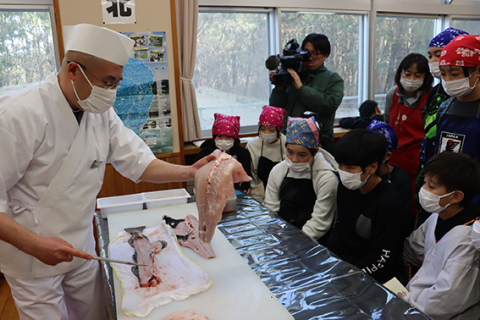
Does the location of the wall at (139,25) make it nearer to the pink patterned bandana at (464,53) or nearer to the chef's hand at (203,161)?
the chef's hand at (203,161)

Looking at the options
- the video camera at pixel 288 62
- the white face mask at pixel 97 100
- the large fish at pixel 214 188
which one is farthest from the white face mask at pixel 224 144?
the white face mask at pixel 97 100

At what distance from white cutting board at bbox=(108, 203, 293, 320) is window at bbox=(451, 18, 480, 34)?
5.23 metres

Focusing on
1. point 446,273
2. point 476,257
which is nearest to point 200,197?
point 446,273

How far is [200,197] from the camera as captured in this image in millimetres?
1484

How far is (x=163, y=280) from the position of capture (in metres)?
1.37

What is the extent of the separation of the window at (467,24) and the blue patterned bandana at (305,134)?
4.14 metres

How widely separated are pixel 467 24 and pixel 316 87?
3650 millimetres

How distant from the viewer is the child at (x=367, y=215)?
1810 mm

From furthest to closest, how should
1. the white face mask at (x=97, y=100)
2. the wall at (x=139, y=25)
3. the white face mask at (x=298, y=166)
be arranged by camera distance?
the wall at (x=139, y=25) < the white face mask at (x=298, y=166) < the white face mask at (x=97, y=100)

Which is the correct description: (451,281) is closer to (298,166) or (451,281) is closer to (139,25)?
(298,166)

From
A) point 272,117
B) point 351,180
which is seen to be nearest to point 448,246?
point 351,180

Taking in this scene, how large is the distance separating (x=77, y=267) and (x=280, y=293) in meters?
0.86

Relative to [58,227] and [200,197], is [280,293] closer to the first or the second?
[200,197]

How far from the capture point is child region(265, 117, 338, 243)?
7.29 feet
